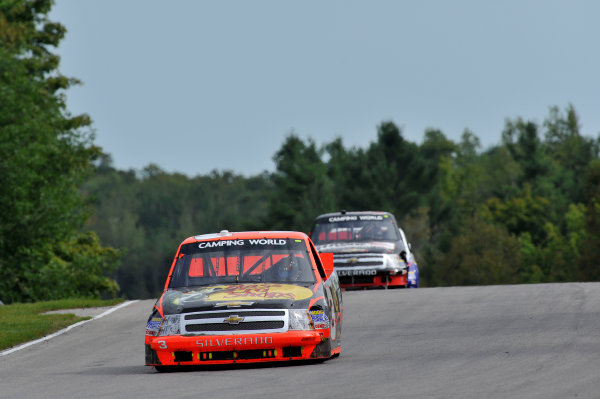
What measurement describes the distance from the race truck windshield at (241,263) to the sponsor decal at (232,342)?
1.12 meters

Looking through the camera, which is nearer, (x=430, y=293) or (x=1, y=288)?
(x=430, y=293)

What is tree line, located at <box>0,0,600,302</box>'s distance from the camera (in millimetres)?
38500

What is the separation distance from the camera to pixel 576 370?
10.5 meters

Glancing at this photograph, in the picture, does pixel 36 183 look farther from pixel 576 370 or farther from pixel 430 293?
pixel 576 370

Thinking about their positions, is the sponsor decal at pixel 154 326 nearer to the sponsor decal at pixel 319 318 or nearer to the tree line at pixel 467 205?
the sponsor decal at pixel 319 318

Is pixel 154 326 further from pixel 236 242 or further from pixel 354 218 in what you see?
pixel 354 218

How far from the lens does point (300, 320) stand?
38.1ft

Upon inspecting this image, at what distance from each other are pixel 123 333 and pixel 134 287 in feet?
482

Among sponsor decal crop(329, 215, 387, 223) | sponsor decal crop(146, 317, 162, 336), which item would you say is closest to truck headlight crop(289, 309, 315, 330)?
sponsor decal crop(146, 317, 162, 336)

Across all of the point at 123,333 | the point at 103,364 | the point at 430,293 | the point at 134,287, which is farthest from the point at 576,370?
the point at 134,287

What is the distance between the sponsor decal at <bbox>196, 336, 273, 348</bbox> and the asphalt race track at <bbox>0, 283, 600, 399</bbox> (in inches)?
10.9

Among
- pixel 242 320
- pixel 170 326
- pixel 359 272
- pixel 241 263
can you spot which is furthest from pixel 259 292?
pixel 359 272

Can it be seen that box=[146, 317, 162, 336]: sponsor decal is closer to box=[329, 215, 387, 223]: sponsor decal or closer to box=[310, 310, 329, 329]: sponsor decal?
box=[310, 310, 329, 329]: sponsor decal

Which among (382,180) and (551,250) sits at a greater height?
(382,180)
